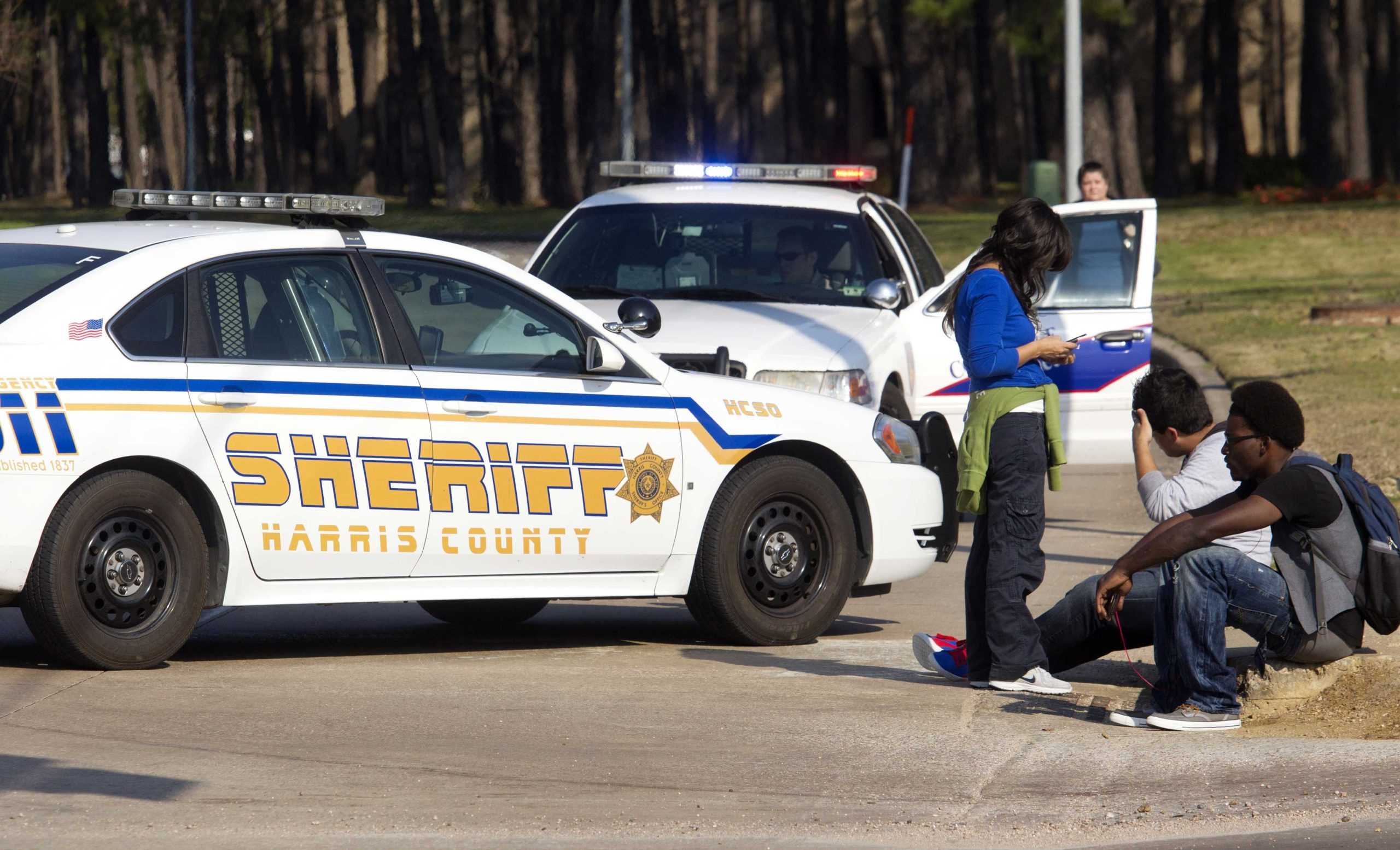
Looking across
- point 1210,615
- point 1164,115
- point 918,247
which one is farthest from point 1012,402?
point 1164,115

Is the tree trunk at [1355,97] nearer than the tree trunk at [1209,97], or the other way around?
the tree trunk at [1355,97]

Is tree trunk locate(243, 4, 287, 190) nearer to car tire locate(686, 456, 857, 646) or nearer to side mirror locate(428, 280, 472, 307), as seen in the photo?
side mirror locate(428, 280, 472, 307)

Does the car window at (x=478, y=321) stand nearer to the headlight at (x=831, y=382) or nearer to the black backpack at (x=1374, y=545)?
the headlight at (x=831, y=382)

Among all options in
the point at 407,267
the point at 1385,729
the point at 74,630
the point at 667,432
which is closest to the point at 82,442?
the point at 74,630

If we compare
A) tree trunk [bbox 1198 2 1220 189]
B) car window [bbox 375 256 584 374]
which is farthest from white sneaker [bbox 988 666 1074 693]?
tree trunk [bbox 1198 2 1220 189]

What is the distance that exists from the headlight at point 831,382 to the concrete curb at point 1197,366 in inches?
229

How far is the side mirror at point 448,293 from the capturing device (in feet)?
25.3

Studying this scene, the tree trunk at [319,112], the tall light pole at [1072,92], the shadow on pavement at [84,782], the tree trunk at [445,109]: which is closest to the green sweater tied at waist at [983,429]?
the shadow on pavement at [84,782]

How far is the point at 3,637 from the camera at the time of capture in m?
8.05

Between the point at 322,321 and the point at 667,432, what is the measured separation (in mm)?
1399

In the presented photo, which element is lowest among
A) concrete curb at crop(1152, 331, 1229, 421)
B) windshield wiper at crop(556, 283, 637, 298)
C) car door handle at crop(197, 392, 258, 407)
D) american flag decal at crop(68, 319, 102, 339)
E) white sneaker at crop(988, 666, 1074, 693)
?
white sneaker at crop(988, 666, 1074, 693)

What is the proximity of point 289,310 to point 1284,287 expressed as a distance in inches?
878

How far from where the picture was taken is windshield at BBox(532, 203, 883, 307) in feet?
36.1

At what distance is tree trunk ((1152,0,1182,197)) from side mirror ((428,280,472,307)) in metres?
41.4
